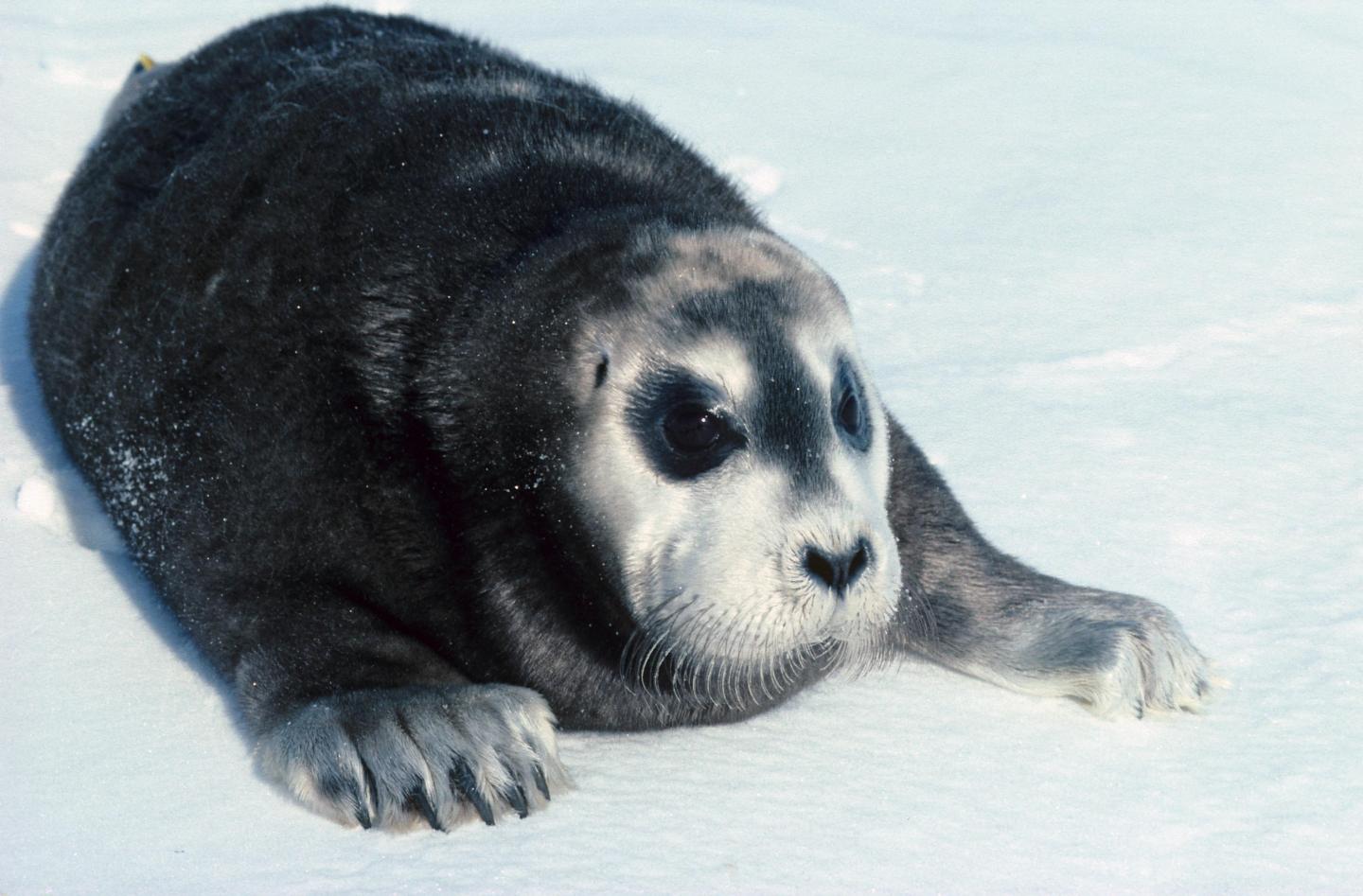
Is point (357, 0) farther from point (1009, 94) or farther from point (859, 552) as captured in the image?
point (859, 552)

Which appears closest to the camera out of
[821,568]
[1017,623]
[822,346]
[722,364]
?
[821,568]

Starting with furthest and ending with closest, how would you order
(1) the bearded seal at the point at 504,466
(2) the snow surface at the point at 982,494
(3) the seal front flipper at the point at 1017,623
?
(3) the seal front flipper at the point at 1017,623 < (1) the bearded seal at the point at 504,466 < (2) the snow surface at the point at 982,494

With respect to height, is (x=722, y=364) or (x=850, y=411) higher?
(x=722, y=364)

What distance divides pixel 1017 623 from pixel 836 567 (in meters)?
0.84

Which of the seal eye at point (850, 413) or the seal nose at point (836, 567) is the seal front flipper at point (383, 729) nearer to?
the seal nose at point (836, 567)

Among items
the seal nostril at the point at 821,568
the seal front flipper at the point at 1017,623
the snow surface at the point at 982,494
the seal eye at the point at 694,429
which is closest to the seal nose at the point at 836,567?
the seal nostril at the point at 821,568

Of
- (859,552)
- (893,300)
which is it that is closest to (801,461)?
(859,552)

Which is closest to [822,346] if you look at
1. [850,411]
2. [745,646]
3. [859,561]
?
[850,411]

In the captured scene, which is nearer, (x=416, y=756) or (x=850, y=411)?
(x=416, y=756)

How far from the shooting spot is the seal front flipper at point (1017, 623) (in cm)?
318

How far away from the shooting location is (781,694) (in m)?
3.14

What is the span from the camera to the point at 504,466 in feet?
9.84

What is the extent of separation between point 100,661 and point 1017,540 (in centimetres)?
203

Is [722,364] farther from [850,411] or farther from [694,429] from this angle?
[850,411]
